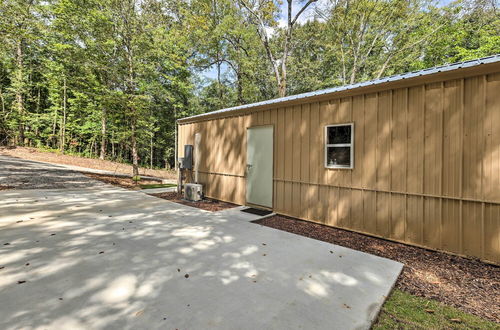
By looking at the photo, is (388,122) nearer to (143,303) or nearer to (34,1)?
(143,303)

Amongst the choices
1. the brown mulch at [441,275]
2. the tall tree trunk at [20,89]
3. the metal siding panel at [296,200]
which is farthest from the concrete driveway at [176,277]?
the tall tree trunk at [20,89]

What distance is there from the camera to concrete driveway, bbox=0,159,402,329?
1.82 m

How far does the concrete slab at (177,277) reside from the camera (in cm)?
182

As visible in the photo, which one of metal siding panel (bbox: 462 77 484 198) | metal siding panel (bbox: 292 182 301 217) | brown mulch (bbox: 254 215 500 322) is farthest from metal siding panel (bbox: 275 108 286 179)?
metal siding panel (bbox: 462 77 484 198)

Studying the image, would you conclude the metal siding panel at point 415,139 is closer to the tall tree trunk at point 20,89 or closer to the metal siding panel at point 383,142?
the metal siding panel at point 383,142

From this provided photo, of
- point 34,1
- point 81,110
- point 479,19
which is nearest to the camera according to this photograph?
point 479,19

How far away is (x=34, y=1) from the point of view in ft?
48.5

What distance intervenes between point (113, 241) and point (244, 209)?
3178 mm

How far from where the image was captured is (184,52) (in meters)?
17.1

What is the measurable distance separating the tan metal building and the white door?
0.03 meters

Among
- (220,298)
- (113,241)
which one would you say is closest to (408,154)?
(220,298)

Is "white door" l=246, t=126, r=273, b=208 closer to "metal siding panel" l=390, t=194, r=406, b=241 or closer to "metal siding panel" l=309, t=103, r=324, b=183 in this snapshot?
"metal siding panel" l=309, t=103, r=324, b=183

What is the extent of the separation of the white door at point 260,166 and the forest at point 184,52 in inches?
233

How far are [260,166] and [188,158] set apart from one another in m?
3.32
